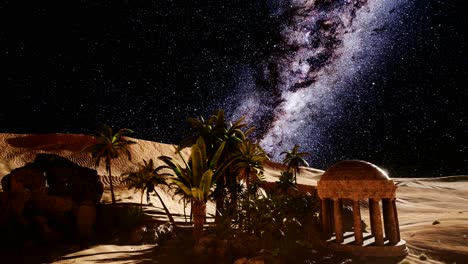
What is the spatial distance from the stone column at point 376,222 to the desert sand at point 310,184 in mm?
1557

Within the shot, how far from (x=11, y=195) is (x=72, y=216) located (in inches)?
155

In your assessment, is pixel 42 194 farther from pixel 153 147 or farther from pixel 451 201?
pixel 451 201

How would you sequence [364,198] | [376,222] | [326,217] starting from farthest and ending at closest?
1. [326,217]
2. [376,222]
3. [364,198]

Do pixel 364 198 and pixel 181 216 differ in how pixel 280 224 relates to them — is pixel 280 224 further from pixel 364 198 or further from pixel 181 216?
pixel 181 216

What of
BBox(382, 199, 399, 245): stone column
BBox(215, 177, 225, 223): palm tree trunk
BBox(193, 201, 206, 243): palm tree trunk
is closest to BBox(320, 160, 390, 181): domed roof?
BBox(382, 199, 399, 245): stone column

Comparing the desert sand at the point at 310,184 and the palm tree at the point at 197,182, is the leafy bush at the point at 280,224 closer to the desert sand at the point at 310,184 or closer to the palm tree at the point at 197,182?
the palm tree at the point at 197,182

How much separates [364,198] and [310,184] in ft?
140

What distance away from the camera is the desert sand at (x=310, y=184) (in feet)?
61.7

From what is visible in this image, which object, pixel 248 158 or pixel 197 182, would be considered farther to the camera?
pixel 248 158

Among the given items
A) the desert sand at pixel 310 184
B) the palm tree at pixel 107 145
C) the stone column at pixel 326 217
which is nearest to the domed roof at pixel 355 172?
the stone column at pixel 326 217

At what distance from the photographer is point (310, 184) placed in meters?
59.6

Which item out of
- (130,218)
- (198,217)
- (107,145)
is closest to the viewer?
(198,217)

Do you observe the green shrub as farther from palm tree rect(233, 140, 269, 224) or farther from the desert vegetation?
palm tree rect(233, 140, 269, 224)

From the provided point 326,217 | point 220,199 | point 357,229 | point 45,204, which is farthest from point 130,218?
point 357,229
